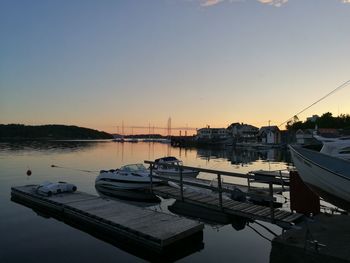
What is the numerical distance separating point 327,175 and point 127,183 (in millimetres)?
14090

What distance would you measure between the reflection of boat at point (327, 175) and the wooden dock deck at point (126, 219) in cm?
478

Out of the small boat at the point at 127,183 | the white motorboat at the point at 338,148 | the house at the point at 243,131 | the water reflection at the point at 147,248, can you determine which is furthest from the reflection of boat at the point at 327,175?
the house at the point at 243,131

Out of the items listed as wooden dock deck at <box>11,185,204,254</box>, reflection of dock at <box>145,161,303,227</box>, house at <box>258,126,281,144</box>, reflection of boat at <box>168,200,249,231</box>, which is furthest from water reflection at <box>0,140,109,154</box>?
house at <box>258,126,281,144</box>

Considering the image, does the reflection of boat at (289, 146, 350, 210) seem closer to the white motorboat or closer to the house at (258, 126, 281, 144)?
the white motorboat

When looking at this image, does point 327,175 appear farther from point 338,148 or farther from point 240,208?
point 338,148

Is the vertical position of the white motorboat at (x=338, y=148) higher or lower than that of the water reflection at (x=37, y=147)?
higher

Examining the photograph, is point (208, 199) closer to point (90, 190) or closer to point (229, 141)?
point (90, 190)

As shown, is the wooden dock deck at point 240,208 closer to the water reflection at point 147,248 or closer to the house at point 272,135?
the water reflection at point 147,248

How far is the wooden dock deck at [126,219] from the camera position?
1130 cm

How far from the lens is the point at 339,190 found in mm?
11359

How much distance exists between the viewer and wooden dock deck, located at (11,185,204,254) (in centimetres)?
1130

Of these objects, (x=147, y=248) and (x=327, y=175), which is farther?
(x=327, y=175)

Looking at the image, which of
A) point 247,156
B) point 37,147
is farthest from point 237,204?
point 37,147

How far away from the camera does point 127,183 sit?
2252cm
